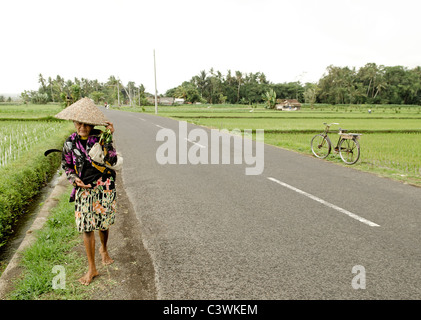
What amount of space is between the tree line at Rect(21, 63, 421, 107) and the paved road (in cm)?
7373

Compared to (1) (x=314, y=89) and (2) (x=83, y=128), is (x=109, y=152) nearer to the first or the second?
(2) (x=83, y=128)

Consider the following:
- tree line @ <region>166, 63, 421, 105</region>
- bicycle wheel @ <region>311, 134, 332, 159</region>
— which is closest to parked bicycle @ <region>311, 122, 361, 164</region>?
bicycle wheel @ <region>311, 134, 332, 159</region>

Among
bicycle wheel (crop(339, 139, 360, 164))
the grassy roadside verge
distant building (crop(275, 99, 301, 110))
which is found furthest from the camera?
distant building (crop(275, 99, 301, 110))

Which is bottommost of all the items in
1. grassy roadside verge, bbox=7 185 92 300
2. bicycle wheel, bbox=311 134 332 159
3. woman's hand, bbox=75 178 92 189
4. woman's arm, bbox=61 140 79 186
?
grassy roadside verge, bbox=7 185 92 300

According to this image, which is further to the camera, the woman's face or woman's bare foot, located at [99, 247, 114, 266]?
woman's bare foot, located at [99, 247, 114, 266]

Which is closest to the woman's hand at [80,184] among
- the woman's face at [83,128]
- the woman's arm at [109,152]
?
the woman's arm at [109,152]

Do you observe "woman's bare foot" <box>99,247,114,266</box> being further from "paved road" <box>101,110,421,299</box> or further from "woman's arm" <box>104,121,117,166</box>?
"woman's arm" <box>104,121,117,166</box>

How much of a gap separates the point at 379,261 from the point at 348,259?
337 mm

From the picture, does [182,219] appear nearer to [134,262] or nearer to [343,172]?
[134,262]

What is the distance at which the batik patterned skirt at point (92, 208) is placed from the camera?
290 cm

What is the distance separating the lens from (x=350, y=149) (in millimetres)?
9078

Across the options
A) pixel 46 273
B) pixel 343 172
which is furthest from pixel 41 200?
pixel 343 172

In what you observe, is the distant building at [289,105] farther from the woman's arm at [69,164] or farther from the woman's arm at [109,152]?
the woman's arm at [69,164]

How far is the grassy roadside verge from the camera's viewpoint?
2712mm
